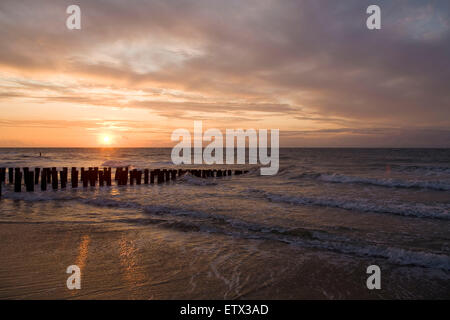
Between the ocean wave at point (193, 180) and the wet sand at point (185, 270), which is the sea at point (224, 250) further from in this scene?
the ocean wave at point (193, 180)

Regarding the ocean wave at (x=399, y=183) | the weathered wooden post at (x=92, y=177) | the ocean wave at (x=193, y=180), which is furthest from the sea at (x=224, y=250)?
the ocean wave at (x=193, y=180)

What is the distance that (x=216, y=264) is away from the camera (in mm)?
5227

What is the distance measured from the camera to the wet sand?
4.14 metres

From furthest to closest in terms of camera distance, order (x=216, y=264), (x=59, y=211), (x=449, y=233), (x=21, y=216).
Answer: (x=59, y=211) < (x=21, y=216) < (x=449, y=233) < (x=216, y=264)

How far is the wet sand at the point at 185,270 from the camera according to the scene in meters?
4.14

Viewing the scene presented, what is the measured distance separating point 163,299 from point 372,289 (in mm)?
3061

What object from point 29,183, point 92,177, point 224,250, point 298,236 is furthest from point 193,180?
point 224,250

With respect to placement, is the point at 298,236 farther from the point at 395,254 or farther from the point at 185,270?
the point at 185,270

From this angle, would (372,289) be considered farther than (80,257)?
No

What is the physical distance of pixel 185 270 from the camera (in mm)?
4891

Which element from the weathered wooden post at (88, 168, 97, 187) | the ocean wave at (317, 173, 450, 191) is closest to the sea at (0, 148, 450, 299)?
the weathered wooden post at (88, 168, 97, 187)

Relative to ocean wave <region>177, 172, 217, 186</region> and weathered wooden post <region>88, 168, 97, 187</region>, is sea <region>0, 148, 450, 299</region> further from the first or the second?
ocean wave <region>177, 172, 217, 186</region>

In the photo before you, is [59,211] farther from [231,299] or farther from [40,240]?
[231,299]

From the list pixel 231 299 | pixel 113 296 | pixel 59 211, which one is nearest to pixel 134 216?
pixel 59 211
